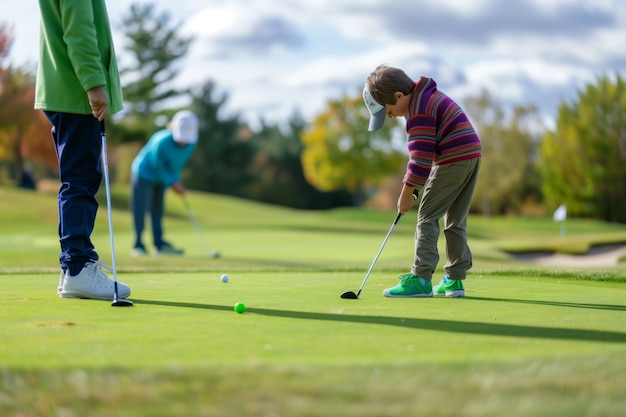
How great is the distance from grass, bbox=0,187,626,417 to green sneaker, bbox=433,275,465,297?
0.15m

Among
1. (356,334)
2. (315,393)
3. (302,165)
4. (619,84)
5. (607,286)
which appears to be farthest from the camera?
(302,165)

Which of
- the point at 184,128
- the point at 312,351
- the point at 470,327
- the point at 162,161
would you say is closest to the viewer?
the point at 312,351

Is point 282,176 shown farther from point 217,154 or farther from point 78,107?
point 78,107

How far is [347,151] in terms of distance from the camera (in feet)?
171

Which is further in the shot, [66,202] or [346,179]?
[346,179]

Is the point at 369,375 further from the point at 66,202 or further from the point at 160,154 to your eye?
the point at 160,154

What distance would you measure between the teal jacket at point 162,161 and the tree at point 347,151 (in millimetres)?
38063

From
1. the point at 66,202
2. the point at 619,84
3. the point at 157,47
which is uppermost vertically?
the point at 157,47

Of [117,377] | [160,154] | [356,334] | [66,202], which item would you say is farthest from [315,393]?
[160,154]

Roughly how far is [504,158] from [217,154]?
17.5 meters

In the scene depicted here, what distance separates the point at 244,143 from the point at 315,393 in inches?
1932

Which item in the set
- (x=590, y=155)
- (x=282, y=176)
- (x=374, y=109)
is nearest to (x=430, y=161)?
(x=374, y=109)

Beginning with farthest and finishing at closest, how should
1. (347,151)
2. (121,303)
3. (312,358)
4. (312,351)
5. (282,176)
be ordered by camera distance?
(282,176) → (347,151) → (121,303) → (312,351) → (312,358)

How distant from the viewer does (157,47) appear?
50.5 m
